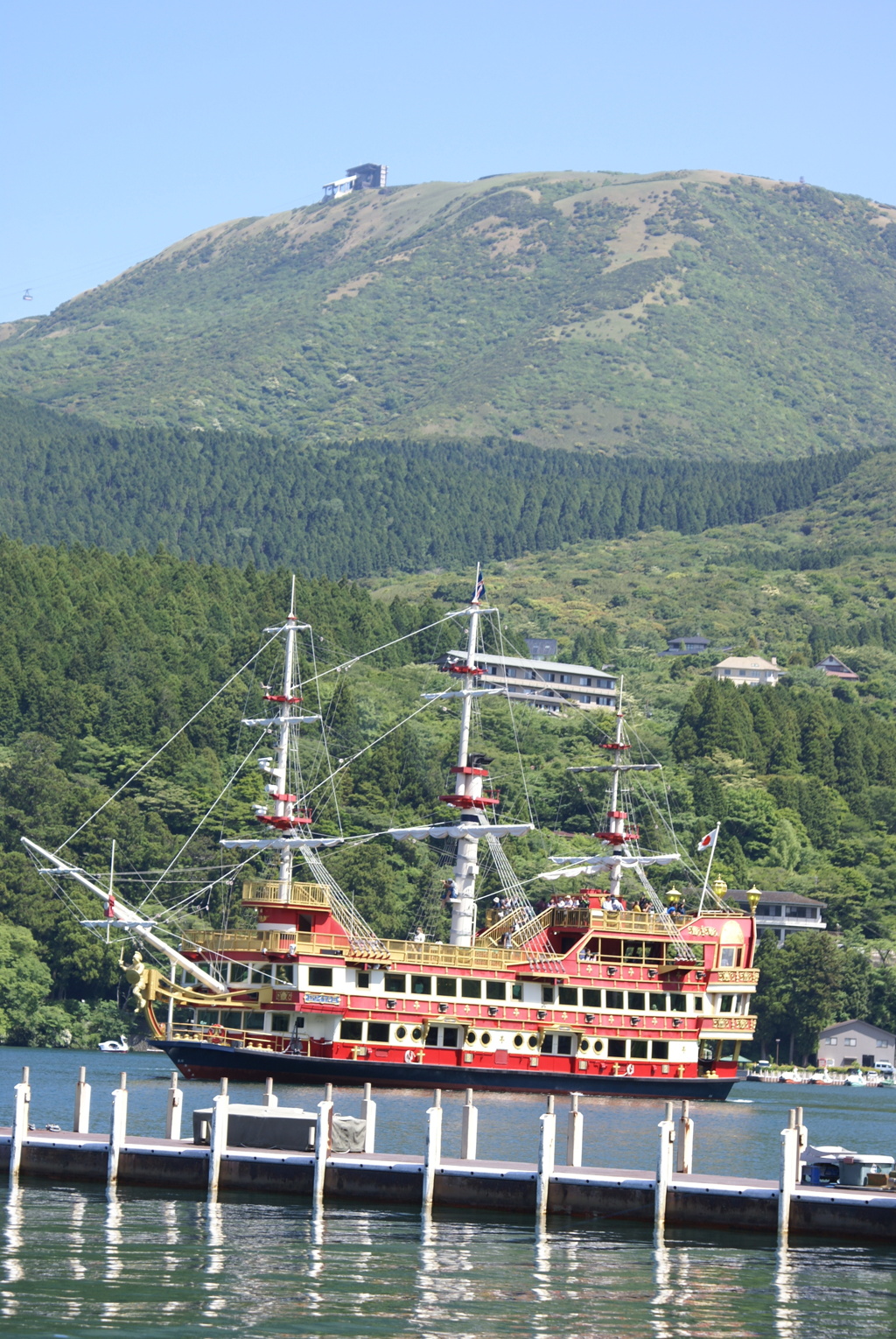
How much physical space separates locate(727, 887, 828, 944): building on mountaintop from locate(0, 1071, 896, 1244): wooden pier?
89.6 m

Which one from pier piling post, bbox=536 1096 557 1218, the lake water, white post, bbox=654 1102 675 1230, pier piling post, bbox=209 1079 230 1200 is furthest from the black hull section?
white post, bbox=654 1102 675 1230

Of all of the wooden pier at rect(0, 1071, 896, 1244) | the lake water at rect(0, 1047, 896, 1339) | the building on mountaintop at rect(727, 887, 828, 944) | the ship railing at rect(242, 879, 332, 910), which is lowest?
the lake water at rect(0, 1047, 896, 1339)

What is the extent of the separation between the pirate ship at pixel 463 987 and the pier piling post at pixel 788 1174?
130 ft

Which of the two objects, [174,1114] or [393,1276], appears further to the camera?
[174,1114]

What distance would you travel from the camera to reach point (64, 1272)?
36969 mm

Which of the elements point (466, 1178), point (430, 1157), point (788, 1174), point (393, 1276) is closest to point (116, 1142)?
point (430, 1157)

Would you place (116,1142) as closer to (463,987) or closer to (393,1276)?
(393,1276)

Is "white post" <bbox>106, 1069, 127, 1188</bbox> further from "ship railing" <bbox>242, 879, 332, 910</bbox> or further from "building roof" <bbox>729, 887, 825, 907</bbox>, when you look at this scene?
"building roof" <bbox>729, 887, 825, 907</bbox>

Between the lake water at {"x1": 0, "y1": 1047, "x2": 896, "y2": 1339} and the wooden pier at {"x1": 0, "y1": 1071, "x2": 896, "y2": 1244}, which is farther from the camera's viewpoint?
the wooden pier at {"x1": 0, "y1": 1071, "x2": 896, "y2": 1244}

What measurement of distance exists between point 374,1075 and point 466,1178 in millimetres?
38666

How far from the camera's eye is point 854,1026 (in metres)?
128

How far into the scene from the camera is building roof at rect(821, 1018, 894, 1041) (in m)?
128

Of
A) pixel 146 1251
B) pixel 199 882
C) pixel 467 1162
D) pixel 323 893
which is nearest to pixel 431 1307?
pixel 146 1251

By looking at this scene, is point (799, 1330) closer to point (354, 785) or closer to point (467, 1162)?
point (467, 1162)
